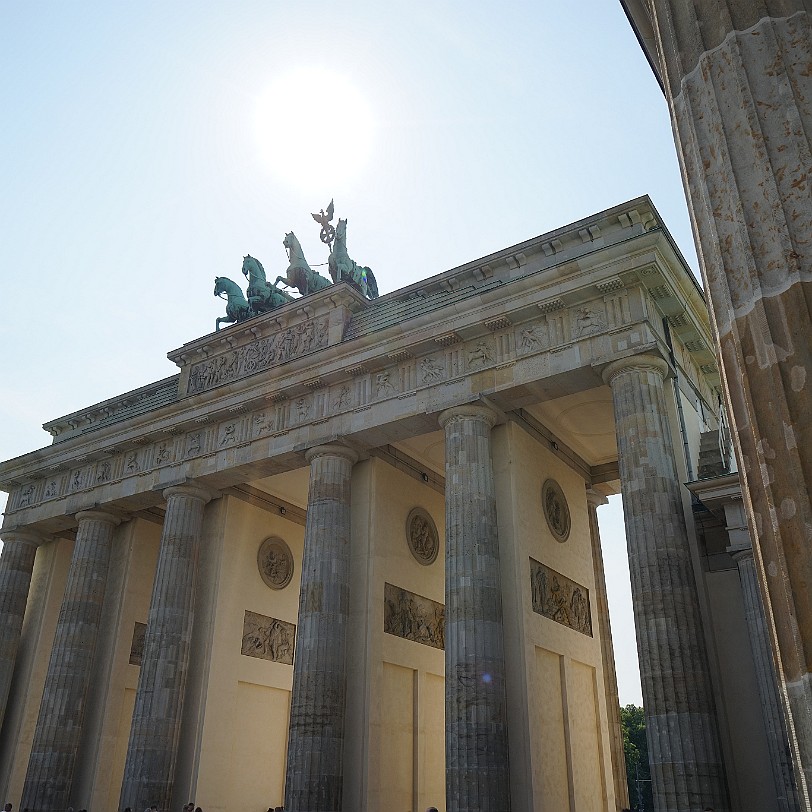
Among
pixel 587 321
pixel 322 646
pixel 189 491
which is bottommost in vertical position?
pixel 322 646

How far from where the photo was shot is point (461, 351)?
20.6 metres

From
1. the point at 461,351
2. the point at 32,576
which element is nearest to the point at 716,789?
the point at 461,351

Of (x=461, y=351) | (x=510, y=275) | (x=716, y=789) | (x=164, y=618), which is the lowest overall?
(x=716, y=789)

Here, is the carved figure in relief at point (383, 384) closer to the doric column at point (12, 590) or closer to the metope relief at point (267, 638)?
the metope relief at point (267, 638)

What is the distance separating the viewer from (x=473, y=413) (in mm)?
19750

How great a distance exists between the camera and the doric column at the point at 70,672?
2338 centimetres

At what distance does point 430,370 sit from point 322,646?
7431 mm

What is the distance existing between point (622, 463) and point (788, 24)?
43.4ft

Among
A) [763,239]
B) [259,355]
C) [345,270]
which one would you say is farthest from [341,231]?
[763,239]

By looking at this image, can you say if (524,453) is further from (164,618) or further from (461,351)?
(164,618)

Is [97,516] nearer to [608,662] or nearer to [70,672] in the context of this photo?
[70,672]

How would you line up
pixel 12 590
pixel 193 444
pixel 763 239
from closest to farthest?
1. pixel 763 239
2. pixel 193 444
3. pixel 12 590

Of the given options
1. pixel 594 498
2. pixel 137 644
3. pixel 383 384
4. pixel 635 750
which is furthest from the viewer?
pixel 635 750

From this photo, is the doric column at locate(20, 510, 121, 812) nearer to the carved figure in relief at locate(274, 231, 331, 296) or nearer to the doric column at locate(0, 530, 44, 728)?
the doric column at locate(0, 530, 44, 728)
